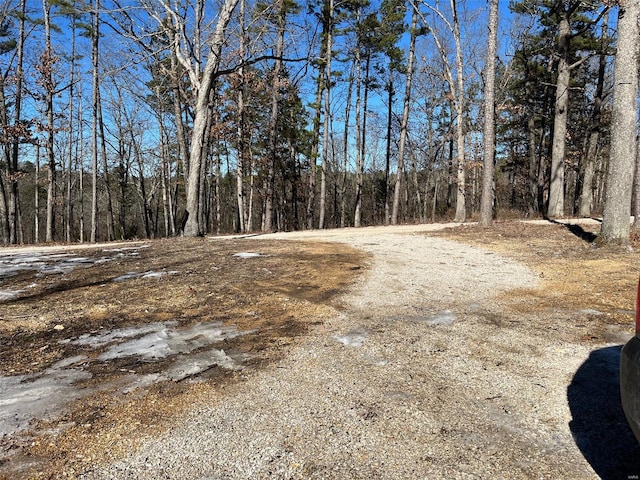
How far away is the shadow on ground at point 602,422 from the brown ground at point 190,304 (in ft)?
2.59

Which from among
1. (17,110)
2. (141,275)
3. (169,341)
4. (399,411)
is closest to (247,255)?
(141,275)

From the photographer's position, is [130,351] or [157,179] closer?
[130,351]

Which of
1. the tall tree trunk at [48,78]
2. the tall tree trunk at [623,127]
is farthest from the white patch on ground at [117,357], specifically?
the tall tree trunk at [48,78]

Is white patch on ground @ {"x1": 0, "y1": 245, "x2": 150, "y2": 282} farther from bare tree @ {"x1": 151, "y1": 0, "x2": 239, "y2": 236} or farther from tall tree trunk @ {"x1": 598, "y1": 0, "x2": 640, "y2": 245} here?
tall tree trunk @ {"x1": 598, "y1": 0, "x2": 640, "y2": 245}

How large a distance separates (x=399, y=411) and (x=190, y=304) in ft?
10.6

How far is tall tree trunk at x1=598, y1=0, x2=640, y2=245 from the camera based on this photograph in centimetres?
737

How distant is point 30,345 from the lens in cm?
353

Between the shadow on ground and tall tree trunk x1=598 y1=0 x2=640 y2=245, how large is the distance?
5.78m

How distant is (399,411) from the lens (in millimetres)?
2373

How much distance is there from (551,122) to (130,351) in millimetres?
26074

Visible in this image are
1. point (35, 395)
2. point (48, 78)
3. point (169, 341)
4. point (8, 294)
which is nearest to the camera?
point (35, 395)

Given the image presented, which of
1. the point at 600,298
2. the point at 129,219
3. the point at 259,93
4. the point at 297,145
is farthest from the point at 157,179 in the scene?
the point at 600,298

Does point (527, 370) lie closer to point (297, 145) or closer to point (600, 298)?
point (600, 298)

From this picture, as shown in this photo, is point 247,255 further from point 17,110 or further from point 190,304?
point 17,110
